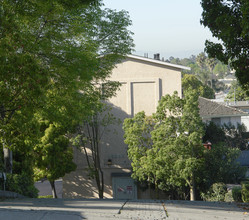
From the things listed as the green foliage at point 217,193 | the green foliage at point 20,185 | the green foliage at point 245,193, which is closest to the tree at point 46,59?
the green foliage at point 20,185

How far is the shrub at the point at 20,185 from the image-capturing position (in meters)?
17.4

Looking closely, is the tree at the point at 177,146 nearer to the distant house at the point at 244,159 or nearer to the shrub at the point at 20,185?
the shrub at the point at 20,185

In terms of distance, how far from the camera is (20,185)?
60.0 feet

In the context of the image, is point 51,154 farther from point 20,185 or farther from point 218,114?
point 218,114

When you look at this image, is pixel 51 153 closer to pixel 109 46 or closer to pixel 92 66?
pixel 109 46

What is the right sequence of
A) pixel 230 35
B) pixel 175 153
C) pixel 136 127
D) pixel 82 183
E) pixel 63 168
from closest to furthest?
pixel 230 35, pixel 175 153, pixel 136 127, pixel 63 168, pixel 82 183

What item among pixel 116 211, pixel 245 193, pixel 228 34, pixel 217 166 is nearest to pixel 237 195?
pixel 245 193

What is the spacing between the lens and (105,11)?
71.7ft

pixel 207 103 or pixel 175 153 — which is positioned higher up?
pixel 207 103

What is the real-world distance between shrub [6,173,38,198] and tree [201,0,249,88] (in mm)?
8440

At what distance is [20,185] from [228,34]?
9597 mm

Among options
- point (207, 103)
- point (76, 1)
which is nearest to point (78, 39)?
point (76, 1)

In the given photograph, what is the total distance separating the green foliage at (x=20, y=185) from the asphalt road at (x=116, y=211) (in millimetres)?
4398

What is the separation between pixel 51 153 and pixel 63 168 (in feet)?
5.09
